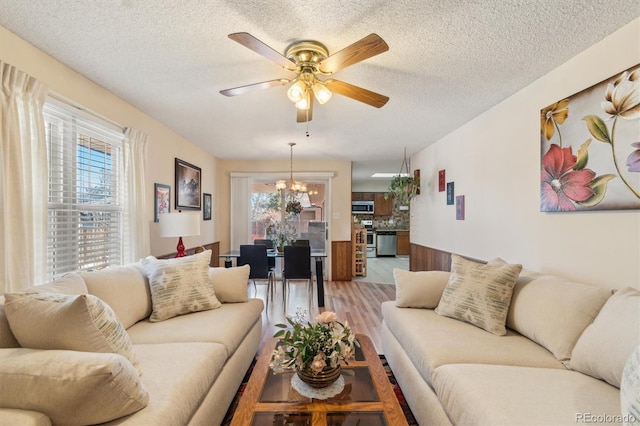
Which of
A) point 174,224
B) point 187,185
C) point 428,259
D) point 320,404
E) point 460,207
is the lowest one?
point 320,404

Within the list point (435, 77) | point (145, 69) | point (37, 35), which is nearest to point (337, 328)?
point (435, 77)

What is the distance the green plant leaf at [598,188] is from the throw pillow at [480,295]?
23.7 inches

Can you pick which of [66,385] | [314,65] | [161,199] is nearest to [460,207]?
[314,65]

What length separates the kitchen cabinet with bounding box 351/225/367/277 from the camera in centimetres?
624

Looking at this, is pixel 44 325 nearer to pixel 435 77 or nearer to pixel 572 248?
pixel 435 77

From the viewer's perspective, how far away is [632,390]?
947 mm

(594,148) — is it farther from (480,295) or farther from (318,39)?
(318,39)

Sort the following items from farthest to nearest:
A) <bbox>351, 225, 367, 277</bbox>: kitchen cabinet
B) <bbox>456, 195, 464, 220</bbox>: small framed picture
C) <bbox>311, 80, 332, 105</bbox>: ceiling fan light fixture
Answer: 1. <bbox>351, 225, 367, 277</bbox>: kitchen cabinet
2. <bbox>456, 195, 464, 220</bbox>: small framed picture
3. <bbox>311, 80, 332, 105</bbox>: ceiling fan light fixture

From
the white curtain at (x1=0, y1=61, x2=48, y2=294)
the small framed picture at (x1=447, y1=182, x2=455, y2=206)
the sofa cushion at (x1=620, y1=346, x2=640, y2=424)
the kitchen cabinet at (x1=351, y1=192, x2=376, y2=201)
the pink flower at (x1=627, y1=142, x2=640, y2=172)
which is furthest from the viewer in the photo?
the kitchen cabinet at (x1=351, y1=192, x2=376, y2=201)

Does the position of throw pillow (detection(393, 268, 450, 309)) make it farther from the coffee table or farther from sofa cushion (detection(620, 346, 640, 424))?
sofa cushion (detection(620, 346, 640, 424))

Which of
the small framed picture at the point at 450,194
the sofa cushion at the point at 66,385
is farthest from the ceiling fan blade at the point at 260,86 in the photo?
the small framed picture at the point at 450,194

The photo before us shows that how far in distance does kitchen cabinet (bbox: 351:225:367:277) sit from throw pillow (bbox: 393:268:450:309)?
368cm

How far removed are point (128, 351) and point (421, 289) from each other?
2.02 m

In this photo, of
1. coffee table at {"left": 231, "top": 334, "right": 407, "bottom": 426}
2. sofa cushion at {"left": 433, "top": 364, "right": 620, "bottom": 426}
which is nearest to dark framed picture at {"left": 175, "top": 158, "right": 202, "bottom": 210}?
coffee table at {"left": 231, "top": 334, "right": 407, "bottom": 426}
